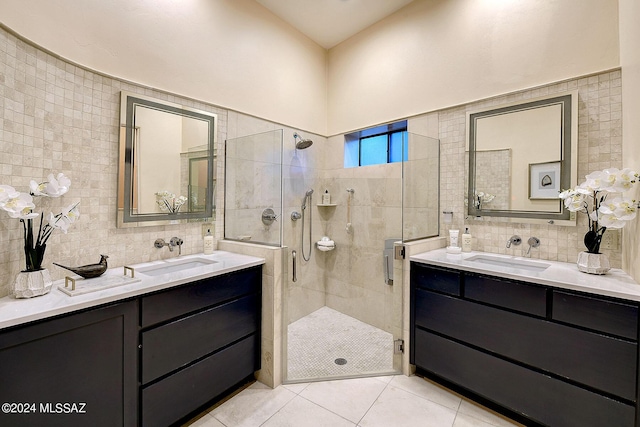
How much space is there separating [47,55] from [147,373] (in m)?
1.81

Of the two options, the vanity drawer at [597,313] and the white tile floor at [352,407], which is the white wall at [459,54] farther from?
the white tile floor at [352,407]

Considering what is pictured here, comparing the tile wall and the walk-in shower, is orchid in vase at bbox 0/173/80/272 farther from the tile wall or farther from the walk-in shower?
the walk-in shower

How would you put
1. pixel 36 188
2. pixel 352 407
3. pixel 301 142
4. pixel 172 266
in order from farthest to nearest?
pixel 301 142
pixel 172 266
pixel 352 407
pixel 36 188

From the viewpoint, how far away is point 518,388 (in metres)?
1.64

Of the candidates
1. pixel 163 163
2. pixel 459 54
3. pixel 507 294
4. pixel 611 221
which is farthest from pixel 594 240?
pixel 163 163

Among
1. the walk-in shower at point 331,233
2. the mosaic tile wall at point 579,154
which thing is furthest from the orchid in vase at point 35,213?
the mosaic tile wall at point 579,154

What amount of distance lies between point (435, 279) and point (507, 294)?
440 millimetres

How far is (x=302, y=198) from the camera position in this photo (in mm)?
3012

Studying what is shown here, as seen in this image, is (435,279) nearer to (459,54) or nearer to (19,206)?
(459,54)

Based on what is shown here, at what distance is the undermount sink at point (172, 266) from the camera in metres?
1.84

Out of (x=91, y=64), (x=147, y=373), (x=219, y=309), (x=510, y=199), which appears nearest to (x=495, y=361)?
(x=510, y=199)

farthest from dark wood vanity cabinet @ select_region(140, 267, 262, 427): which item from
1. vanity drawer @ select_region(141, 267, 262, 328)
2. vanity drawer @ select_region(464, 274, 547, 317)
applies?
vanity drawer @ select_region(464, 274, 547, 317)

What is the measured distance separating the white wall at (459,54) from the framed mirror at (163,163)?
5.59 feet

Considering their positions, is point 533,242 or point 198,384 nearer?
point 198,384
